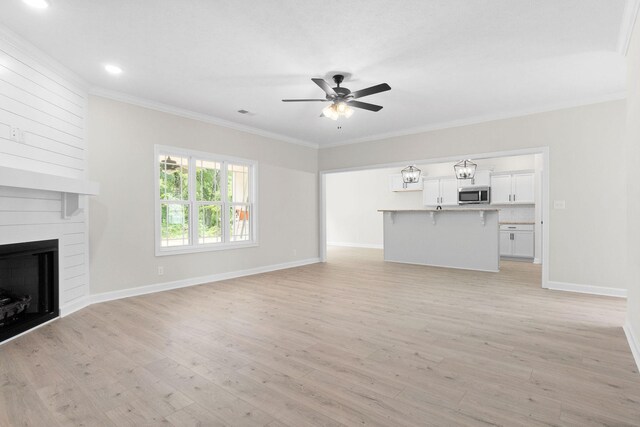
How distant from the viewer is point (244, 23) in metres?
2.85

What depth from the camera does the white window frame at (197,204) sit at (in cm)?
487

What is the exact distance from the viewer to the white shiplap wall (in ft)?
9.95

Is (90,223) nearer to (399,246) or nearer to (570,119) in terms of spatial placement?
(399,246)

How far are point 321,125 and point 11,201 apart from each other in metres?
4.38

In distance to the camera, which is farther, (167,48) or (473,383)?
(167,48)

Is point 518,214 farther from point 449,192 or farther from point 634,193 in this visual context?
point 634,193

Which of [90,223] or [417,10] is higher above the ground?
[417,10]

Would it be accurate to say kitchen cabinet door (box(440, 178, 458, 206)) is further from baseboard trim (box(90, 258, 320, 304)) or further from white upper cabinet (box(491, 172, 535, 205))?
baseboard trim (box(90, 258, 320, 304))

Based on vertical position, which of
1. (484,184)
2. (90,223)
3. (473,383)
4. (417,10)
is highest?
(417,10)

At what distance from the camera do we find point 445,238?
22.6 feet

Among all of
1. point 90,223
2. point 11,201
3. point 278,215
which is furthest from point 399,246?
point 11,201

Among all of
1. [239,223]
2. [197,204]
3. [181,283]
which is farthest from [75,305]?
[239,223]

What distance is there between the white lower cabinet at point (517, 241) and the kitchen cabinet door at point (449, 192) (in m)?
1.40

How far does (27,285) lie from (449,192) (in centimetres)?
873
